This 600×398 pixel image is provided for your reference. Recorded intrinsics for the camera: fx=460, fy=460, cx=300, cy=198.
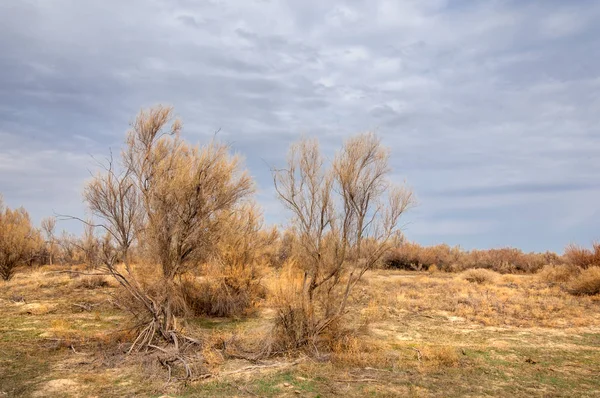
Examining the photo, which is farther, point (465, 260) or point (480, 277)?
point (465, 260)

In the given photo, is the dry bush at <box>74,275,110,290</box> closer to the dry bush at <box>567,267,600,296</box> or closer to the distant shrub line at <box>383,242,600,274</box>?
the distant shrub line at <box>383,242,600,274</box>

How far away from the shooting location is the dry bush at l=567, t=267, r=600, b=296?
18000 millimetres

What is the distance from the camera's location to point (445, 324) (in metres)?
13.6

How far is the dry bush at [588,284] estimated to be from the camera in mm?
18000

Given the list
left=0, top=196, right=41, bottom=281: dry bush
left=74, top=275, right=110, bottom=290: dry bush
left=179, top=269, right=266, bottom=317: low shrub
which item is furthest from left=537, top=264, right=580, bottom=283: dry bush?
left=0, top=196, right=41, bottom=281: dry bush

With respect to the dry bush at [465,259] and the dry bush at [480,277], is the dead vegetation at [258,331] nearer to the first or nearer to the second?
the dry bush at [480,277]

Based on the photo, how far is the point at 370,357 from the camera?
9.32 m

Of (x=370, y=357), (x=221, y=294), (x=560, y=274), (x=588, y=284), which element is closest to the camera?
(x=370, y=357)

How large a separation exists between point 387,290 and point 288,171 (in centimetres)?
1187

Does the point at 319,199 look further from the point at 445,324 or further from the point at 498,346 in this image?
the point at 445,324

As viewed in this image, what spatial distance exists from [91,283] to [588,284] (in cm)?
2080

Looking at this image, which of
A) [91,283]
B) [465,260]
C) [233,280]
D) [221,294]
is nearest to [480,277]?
[465,260]

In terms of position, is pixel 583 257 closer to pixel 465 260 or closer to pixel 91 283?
pixel 465 260

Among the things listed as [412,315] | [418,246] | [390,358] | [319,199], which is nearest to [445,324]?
[412,315]
